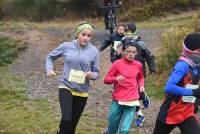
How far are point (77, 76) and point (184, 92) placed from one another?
5.94 ft

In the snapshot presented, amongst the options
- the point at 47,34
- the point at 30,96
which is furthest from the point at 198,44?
the point at 47,34

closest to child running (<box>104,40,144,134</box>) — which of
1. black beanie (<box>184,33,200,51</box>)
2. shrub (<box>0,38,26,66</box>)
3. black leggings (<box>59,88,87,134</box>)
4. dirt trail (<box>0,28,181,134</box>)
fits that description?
black leggings (<box>59,88,87,134</box>)

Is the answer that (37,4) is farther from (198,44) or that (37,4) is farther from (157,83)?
(198,44)

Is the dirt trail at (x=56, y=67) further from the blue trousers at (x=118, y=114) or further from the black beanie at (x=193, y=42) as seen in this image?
the black beanie at (x=193, y=42)

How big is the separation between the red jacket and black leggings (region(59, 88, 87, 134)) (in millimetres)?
542

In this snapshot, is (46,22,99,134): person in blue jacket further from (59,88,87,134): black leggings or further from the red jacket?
the red jacket

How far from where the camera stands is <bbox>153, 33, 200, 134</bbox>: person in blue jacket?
19.9 feet

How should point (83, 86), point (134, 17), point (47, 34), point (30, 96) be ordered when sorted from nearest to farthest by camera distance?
point (83, 86) → point (30, 96) → point (47, 34) → point (134, 17)

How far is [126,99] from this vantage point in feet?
25.0

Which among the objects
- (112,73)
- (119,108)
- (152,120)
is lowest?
(152,120)

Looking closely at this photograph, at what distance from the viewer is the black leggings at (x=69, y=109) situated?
23.5ft

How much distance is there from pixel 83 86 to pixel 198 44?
188 centimetres

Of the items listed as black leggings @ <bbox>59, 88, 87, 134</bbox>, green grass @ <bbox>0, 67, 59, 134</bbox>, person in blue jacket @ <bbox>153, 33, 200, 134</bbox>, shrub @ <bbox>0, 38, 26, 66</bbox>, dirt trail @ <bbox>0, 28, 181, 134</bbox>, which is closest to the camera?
person in blue jacket @ <bbox>153, 33, 200, 134</bbox>

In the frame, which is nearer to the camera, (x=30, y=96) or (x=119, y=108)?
(x=119, y=108)
